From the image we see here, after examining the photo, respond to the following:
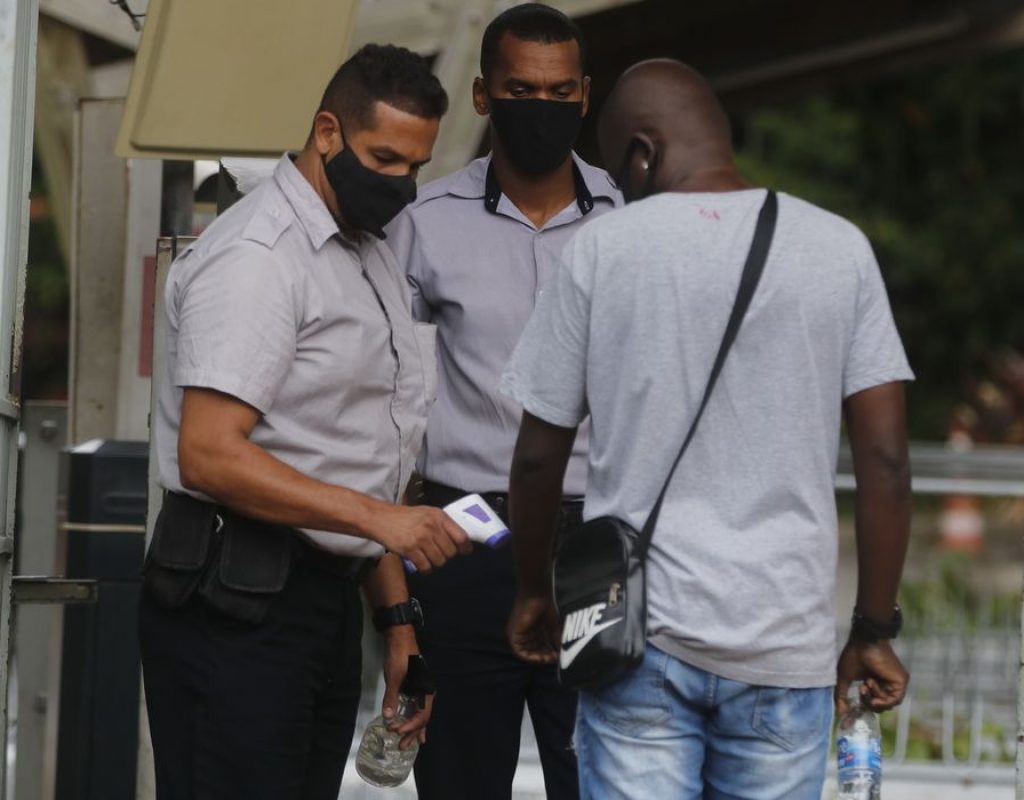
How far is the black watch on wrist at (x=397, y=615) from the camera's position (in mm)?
3684

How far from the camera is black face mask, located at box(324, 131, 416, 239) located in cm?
335

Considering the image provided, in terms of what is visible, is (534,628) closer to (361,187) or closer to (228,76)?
(361,187)

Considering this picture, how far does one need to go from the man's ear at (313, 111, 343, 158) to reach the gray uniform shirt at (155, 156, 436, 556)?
7 centimetres

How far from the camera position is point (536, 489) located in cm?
311

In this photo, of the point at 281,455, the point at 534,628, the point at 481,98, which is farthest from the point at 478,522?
the point at 481,98

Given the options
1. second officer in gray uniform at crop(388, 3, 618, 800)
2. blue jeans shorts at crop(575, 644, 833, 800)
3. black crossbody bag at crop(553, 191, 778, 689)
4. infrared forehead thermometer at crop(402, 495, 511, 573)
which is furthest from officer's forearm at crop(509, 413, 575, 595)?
second officer in gray uniform at crop(388, 3, 618, 800)

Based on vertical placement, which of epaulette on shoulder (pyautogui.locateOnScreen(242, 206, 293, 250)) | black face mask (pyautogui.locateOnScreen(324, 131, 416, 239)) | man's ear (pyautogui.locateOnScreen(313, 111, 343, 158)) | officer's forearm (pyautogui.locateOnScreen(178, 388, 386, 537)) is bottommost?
officer's forearm (pyautogui.locateOnScreen(178, 388, 386, 537))

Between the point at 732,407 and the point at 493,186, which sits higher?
the point at 493,186

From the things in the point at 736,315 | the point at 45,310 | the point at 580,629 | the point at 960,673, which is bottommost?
the point at 45,310

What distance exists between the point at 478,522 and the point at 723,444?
22.0 inches

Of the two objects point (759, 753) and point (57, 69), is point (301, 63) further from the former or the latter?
point (57, 69)

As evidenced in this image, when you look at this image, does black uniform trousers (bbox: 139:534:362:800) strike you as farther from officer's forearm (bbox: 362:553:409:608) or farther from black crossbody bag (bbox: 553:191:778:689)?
black crossbody bag (bbox: 553:191:778:689)

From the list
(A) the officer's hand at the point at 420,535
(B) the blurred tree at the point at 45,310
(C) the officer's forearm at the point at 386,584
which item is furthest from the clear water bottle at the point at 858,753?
(B) the blurred tree at the point at 45,310

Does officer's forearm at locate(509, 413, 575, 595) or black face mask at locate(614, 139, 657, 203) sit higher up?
black face mask at locate(614, 139, 657, 203)
